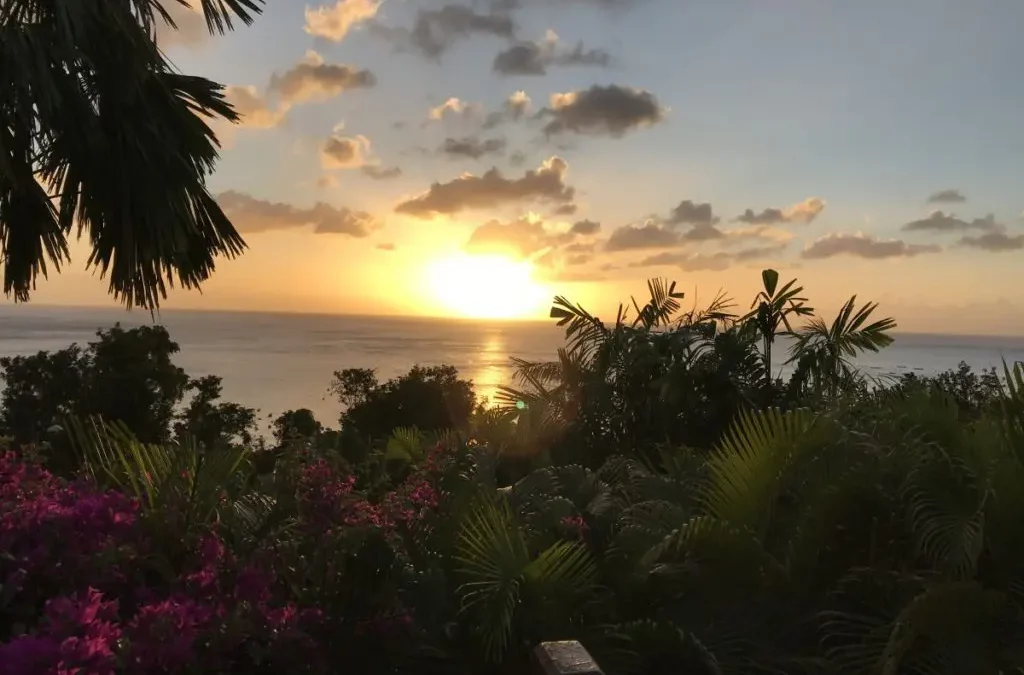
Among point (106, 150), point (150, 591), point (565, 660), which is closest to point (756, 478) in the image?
point (565, 660)

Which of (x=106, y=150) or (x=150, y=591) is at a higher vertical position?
(x=106, y=150)

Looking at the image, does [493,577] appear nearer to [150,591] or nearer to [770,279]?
[150,591]

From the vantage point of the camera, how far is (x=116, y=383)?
22.0 metres

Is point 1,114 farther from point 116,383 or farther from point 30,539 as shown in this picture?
point 116,383

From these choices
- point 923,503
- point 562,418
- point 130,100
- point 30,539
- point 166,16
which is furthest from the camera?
point 562,418

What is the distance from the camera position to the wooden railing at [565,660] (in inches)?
69.5

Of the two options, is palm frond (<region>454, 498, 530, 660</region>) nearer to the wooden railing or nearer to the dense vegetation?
the dense vegetation

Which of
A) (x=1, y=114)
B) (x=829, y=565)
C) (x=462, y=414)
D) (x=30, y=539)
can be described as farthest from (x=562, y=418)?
(x=462, y=414)

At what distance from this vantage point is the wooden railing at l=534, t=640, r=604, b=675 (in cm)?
176

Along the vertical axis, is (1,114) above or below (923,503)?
above

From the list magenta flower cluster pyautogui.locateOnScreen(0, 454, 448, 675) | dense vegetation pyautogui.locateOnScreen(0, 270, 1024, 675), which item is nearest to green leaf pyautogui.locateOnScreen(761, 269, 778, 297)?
dense vegetation pyautogui.locateOnScreen(0, 270, 1024, 675)

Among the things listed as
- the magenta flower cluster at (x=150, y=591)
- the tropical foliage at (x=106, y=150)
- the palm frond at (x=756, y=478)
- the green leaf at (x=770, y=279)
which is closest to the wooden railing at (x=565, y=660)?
the magenta flower cluster at (x=150, y=591)

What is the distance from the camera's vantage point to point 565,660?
5.95 feet

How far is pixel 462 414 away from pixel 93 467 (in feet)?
58.4
